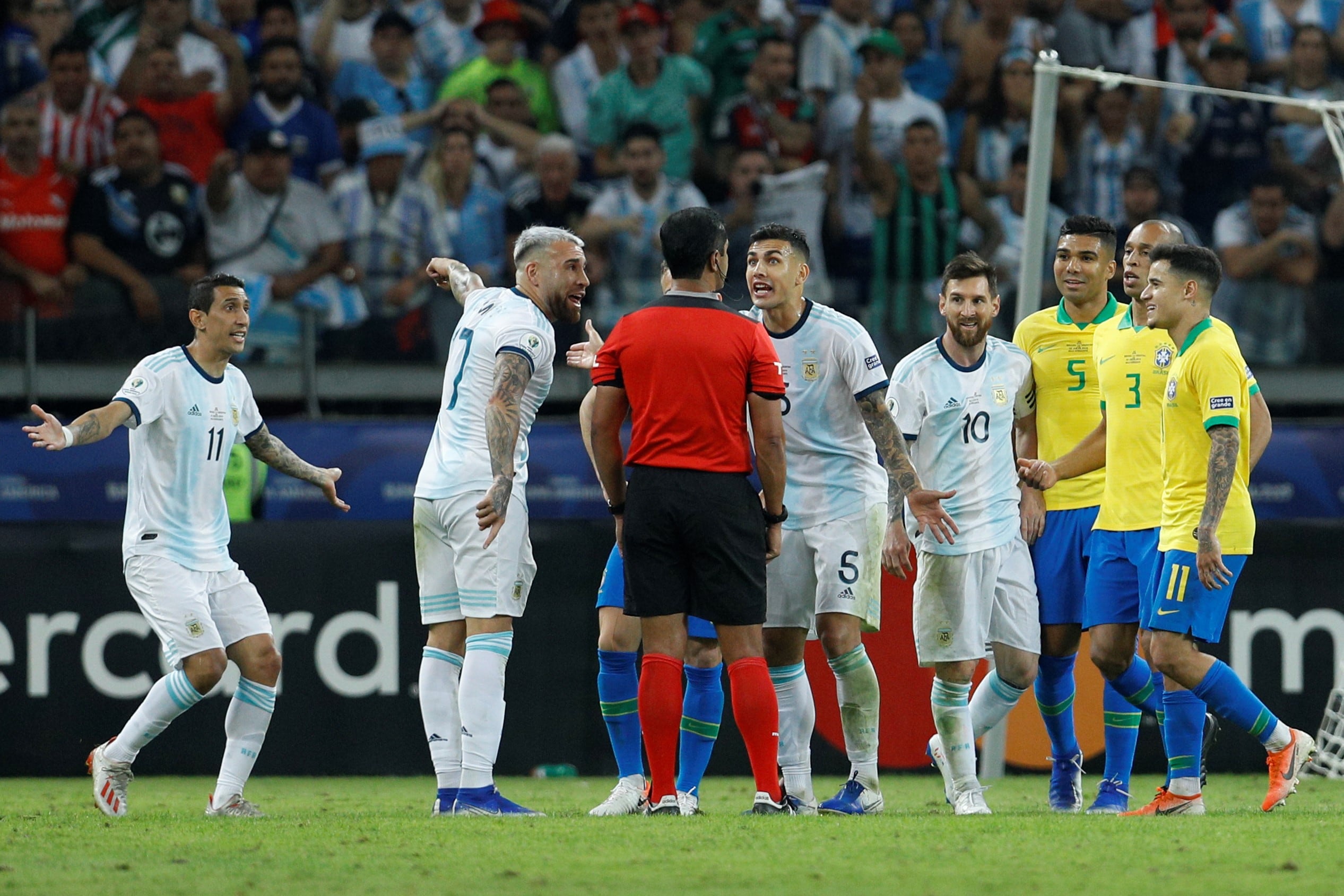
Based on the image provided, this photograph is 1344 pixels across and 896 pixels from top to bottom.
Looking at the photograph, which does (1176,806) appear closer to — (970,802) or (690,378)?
(970,802)

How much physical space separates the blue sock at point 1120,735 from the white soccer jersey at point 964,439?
1.01 metres

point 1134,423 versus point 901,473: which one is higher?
point 1134,423

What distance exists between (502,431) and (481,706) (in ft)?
3.75

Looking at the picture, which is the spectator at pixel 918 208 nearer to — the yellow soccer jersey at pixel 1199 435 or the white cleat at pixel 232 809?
the yellow soccer jersey at pixel 1199 435

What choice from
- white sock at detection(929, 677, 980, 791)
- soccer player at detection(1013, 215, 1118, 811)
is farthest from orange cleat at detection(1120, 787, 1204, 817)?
soccer player at detection(1013, 215, 1118, 811)

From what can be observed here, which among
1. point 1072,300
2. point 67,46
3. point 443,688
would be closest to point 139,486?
point 443,688

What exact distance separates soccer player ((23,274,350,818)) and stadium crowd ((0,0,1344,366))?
13.5 feet

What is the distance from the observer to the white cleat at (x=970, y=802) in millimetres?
7426

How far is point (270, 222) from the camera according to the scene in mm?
13336

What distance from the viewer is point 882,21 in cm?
1523

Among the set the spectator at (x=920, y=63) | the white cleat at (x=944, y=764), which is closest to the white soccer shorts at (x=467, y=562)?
the white cleat at (x=944, y=764)

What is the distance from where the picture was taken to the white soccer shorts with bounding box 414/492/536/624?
23.9 ft

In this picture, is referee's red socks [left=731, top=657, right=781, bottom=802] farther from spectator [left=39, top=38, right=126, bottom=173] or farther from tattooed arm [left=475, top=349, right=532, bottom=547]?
spectator [left=39, top=38, right=126, bottom=173]

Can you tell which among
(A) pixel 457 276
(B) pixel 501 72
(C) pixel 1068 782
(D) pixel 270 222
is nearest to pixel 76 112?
(D) pixel 270 222
